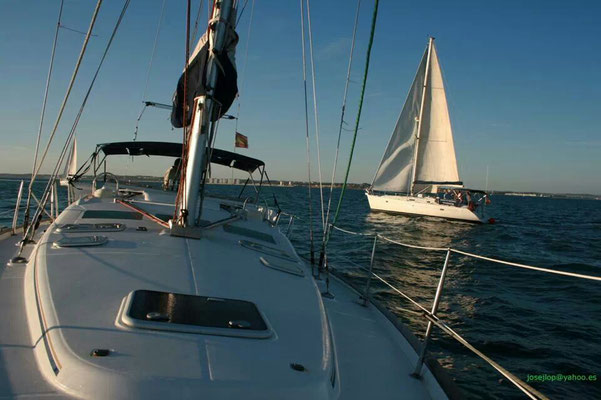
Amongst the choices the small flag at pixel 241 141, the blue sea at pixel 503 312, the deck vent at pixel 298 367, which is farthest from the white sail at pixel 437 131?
the deck vent at pixel 298 367

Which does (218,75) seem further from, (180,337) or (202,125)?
(180,337)

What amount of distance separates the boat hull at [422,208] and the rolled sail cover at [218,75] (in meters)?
32.5

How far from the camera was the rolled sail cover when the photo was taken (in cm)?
456

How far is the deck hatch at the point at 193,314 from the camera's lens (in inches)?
95.8

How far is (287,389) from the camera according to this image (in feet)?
6.93

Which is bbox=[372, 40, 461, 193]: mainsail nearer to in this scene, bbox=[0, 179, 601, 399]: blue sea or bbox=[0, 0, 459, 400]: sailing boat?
bbox=[0, 179, 601, 399]: blue sea

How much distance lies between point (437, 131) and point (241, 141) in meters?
32.8

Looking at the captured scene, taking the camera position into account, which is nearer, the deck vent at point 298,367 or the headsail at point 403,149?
the deck vent at point 298,367

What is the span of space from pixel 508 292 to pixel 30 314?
33.2 feet

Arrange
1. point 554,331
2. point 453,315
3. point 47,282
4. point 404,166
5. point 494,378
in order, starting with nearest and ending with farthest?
1. point 47,282
2. point 494,378
3. point 554,331
4. point 453,315
5. point 404,166

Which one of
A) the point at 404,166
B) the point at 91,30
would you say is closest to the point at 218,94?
the point at 91,30

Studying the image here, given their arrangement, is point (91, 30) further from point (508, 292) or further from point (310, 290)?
point (508, 292)

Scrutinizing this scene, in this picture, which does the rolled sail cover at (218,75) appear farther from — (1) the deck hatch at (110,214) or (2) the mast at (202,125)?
(1) the deck hatch at (110,214)

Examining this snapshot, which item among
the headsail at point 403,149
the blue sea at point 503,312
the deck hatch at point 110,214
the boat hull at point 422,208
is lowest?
the blue sea at point 503,312
